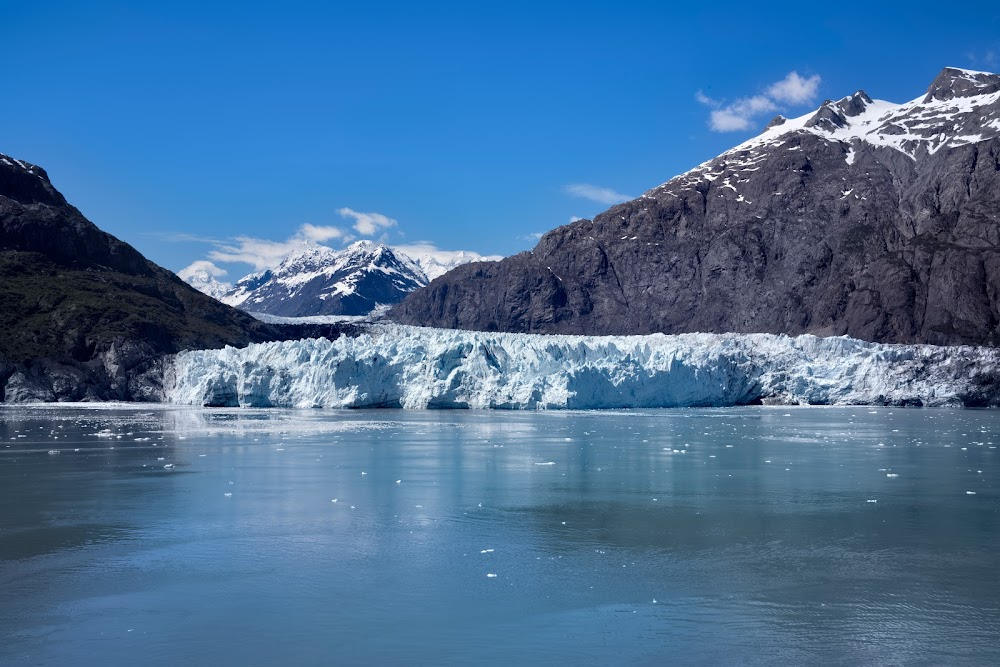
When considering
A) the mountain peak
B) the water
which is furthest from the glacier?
the mountain peak

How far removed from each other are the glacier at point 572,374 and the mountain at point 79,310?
222 inches

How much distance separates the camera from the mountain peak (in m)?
120

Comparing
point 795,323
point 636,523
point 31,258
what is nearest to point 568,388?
point 636,523

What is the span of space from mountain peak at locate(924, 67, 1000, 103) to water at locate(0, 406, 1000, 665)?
11910 cm

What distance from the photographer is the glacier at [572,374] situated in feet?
133

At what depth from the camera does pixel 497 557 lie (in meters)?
9.88

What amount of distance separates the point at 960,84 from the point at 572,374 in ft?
361

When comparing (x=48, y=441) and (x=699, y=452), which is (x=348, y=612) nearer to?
(x=699, y=452)

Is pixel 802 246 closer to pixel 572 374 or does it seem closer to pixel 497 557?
pixel 572 374

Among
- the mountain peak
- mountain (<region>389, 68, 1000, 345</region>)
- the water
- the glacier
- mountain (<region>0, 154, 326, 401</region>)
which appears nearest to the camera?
the water

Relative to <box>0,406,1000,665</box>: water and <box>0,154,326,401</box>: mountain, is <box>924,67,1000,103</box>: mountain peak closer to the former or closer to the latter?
<box>0,154,326,401</box>: mountain

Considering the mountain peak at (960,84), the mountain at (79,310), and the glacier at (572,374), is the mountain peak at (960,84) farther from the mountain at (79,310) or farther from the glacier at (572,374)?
the mountain at (79,310)

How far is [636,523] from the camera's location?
11906mm

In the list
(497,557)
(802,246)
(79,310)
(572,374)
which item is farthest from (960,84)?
(497,557)
